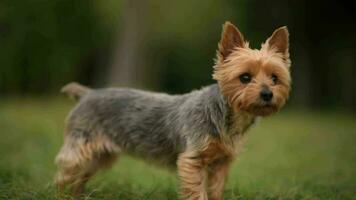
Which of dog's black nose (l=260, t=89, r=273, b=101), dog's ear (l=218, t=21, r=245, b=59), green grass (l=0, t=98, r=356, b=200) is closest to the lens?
dog's black nose (l=260, t=89, r=273, b=101)

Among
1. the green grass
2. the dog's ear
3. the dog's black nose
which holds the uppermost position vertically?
the dog's ear

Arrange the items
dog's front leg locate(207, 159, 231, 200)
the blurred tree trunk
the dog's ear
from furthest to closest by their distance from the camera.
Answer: the blurred tree trunk < dog's front leg locate(207, 159, 231, 200) < the dog's ear

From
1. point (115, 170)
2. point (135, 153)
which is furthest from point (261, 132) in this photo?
point (135, 153)

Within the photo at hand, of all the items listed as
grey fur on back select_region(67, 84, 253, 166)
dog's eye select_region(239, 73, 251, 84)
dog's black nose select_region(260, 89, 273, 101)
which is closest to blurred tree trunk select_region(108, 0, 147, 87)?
grey fur on back select_region(67, 84, 253, 166)

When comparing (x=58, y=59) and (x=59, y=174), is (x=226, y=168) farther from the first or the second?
Result: (x=58, y=59)

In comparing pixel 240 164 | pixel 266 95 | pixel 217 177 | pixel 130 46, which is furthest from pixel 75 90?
pixel 130 46

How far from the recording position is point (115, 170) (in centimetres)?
1178

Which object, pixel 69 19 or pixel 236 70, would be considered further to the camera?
pixel 69 19

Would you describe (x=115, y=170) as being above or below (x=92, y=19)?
below

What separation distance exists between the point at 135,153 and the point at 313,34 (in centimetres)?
2606

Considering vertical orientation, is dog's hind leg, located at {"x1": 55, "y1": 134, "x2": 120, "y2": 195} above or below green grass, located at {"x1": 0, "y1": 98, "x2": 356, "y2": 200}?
above

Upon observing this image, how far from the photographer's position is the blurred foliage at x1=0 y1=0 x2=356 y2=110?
26656mm

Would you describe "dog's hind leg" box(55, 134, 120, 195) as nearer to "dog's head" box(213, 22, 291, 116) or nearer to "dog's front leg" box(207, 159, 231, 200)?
"dog's front leg" box(207, 159, 231, 200)

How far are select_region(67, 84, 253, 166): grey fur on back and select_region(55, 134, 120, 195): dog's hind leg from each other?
0.25 ft
